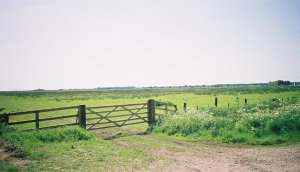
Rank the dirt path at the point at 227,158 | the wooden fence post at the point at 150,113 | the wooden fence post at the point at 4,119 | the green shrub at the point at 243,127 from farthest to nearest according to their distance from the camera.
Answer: the wooden fence post at the point at 150,113, the wooden fence post at the point at 4,119, the green shrub at the point at 243,127, the dirt path at the point at 227,158

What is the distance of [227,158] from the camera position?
10.9 meters

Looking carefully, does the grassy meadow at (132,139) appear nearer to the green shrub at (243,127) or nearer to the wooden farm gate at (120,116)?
the green shrub at (243,127)

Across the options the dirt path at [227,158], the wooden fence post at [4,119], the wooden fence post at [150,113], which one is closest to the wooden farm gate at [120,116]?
the wooden fence post at [150,113]

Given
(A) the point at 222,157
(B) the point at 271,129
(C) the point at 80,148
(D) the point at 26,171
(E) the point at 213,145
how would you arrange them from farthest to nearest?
(B) the point at 271,129 → (E) the point at 213,145 → (C) the point at 80,148 → (A) the point at 222,157 → (D) the point at 26,171

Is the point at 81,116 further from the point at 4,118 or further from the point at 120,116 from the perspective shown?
the point at 4,118

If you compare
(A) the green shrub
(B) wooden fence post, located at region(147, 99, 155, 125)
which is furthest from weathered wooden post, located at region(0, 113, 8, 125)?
(B) wooden fence post, located at region(147, 99, 155, 125)

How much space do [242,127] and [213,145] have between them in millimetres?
2522

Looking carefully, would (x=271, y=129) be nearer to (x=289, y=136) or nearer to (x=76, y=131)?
(x=289, y=136)

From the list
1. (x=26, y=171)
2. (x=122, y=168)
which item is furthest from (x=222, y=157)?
(x=26, y=171)

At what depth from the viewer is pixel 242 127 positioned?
15055 mm

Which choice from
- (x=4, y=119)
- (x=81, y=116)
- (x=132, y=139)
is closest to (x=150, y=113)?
(x=132, y=139)

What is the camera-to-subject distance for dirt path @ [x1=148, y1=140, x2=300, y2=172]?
9523mm

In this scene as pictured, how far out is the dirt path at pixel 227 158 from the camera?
952 cm

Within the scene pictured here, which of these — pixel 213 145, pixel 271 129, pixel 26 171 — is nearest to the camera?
pixel 26 171
